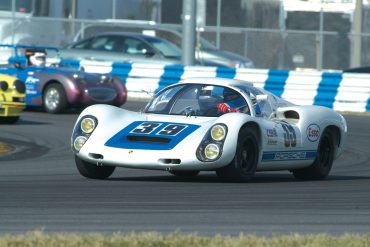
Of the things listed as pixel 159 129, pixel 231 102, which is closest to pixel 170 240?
pixel 159 129

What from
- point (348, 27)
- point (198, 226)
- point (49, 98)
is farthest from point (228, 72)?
point (198, 226)

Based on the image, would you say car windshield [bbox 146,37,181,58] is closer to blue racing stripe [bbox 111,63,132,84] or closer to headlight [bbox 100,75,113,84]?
blue racing stripe [bbox 111,63,132,84]

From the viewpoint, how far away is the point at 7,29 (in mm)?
33656

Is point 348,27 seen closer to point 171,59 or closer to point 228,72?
point 171,59

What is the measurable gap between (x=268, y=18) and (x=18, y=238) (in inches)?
1084

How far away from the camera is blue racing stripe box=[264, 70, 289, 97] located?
24.1m

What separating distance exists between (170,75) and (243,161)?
13.6 m

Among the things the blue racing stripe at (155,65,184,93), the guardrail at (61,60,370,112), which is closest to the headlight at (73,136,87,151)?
the guardrail at (61,60,370,112)

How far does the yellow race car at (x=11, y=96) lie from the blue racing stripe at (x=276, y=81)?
7349mm

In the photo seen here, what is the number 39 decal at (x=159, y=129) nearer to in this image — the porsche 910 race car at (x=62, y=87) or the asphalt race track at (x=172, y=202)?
the asphalt race track at (x=172, y=202)

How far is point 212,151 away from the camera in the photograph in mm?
11172

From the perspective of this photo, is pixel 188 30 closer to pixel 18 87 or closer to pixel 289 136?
pixel 18 87

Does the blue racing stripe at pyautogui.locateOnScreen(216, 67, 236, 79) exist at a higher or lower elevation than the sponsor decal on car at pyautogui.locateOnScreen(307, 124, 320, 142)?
lower

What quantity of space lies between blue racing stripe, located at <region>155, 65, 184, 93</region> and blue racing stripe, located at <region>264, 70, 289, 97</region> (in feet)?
6.64
